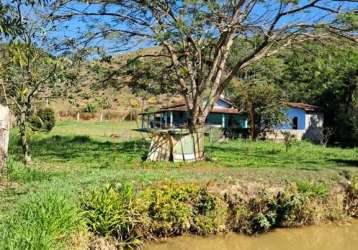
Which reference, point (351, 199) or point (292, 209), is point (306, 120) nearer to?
point (351, 199)

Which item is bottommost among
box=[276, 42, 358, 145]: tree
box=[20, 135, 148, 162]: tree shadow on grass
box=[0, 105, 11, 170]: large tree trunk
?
box=[20, 135, 148, 162]: tree shadow on grass

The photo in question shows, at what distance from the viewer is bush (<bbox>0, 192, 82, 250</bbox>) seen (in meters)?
6.05

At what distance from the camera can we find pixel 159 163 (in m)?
15.8

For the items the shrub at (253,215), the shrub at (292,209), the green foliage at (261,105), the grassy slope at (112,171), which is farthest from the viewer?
the green foliage at (261,105)

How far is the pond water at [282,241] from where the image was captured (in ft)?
30.6

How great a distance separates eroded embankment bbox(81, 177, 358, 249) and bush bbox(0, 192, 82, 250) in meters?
0.68

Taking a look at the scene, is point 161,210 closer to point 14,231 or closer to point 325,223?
point 14,231

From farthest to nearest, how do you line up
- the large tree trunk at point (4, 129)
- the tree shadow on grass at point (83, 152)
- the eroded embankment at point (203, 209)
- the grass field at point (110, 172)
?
the tree shadow on grass at point (83, 152), the grass field at point (110, 172), the eroded embankment at point (203, 209), the large tree trunk at point (4, 129)

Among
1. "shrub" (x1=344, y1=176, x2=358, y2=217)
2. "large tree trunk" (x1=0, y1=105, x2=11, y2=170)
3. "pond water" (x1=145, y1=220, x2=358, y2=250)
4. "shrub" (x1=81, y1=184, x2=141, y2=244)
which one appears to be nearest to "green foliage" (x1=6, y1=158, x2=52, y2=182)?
"shrub" (x1=81, y1=184, x2=141, y2=244)

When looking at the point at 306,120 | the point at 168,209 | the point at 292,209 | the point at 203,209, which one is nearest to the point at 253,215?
the point at 292,209

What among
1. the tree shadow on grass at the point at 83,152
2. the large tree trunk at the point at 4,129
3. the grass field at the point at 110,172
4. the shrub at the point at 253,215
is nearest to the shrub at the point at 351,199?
the grass field at the point at 110,172

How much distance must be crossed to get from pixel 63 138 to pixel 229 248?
1785cm

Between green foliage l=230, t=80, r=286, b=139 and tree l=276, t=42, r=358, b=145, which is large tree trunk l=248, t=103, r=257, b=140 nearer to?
green foliage l=230, t=80, r=286, b=139

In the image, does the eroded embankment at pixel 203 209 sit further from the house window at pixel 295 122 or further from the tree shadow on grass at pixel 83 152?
the house window at pixel 295 122
